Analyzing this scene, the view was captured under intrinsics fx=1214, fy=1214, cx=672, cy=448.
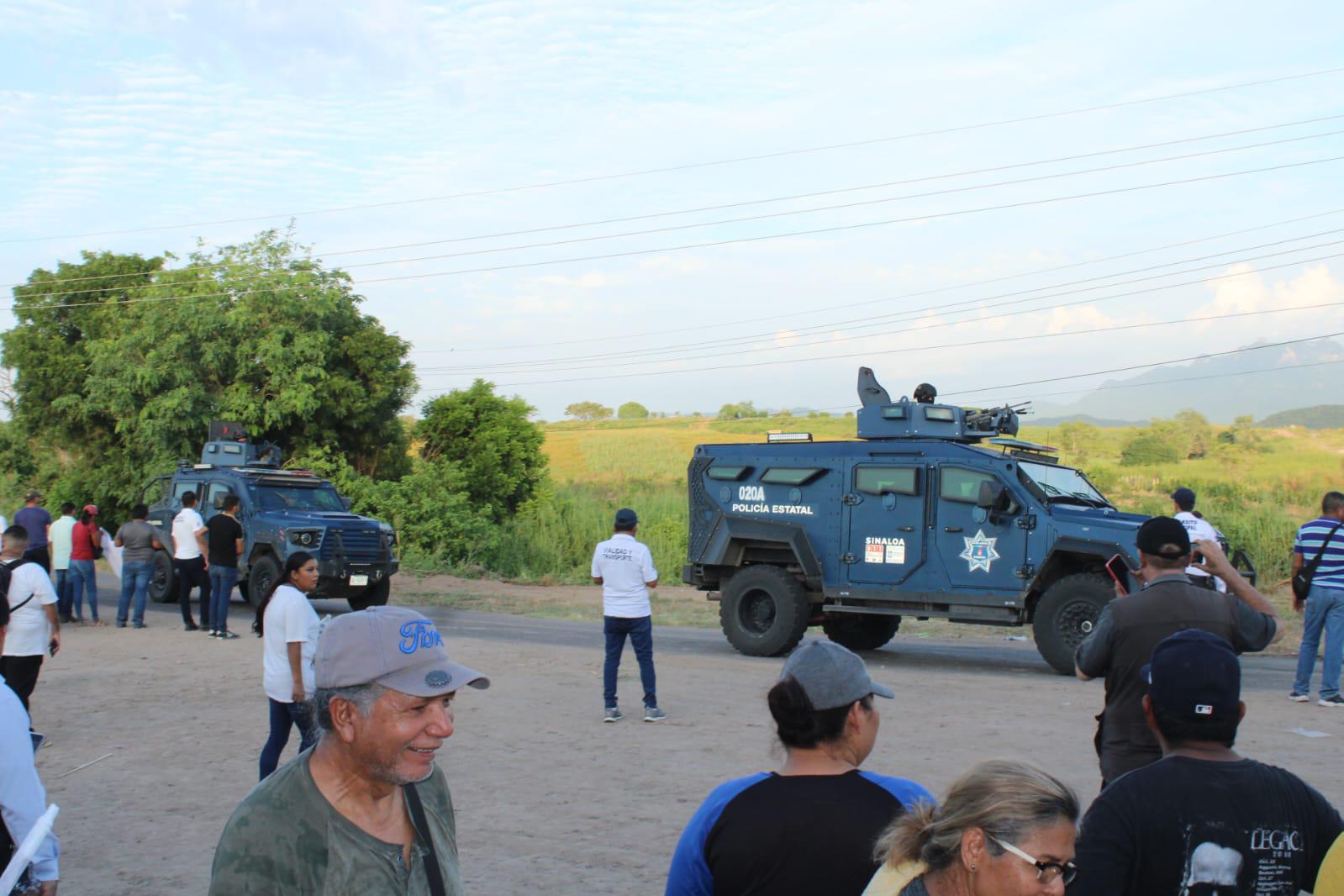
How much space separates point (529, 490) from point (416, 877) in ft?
102

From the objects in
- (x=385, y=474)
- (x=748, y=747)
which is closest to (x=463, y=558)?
(x=385, y=474)

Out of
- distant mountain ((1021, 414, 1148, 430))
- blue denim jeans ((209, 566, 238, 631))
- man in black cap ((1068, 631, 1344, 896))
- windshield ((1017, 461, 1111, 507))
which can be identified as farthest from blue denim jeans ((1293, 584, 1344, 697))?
distant mountain ((1021, 414, 1148, 430))

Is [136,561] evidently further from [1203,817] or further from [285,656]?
[1203,817]

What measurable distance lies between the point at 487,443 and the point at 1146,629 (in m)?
29.2

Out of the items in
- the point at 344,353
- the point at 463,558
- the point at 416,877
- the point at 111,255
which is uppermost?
the point at 111,255

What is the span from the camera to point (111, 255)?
35.7m

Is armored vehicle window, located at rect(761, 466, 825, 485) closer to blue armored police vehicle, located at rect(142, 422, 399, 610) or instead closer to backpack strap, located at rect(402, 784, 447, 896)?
blue armored police vehicle, located at rect(142, 422, 399, 610)

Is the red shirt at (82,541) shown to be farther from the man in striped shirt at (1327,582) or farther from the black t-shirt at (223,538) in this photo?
the man in striped shirt at (1327,582)

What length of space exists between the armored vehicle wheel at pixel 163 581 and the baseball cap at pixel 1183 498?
16.3 metres

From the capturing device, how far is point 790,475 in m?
15.2

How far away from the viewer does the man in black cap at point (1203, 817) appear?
118 inches

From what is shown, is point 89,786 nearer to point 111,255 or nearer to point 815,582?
point 815,582

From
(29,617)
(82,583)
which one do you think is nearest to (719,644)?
(82,583)

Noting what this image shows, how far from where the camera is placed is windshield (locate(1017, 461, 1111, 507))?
552 inches
